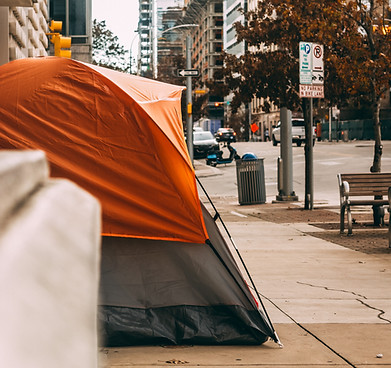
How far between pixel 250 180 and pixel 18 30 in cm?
695

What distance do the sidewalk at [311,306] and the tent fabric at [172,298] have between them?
106 mm

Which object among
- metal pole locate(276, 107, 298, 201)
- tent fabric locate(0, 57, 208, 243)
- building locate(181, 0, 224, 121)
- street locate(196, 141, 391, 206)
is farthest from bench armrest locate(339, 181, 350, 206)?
building locate(181, 0, 224, 121)

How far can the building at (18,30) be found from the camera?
641 inches

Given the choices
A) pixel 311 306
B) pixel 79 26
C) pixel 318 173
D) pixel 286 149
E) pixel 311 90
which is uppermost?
pixel 79 26

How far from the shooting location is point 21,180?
59cm

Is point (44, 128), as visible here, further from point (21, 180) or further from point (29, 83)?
point (21, 180)

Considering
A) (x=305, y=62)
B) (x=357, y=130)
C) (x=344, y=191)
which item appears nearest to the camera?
(x=344, y=191)

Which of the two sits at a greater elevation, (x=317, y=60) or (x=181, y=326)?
(x=317, y=60)

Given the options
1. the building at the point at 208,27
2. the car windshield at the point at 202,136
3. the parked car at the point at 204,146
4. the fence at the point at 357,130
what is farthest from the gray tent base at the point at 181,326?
the building at the point at 208,27

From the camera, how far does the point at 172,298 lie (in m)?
5.68

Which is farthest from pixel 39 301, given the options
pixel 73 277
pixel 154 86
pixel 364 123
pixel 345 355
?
pixel 364 123

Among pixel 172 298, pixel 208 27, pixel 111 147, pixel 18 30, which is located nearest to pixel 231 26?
pixel 208 27

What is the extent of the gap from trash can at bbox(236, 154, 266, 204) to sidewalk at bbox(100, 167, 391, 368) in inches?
252

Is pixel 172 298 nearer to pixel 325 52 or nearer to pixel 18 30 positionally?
pixel 18 30
